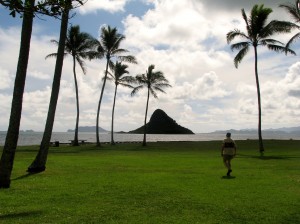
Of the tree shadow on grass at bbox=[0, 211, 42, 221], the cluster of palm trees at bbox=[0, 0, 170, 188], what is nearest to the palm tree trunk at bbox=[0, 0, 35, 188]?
the cluster of palm trees at bbox=[0, 0, 170, 188]

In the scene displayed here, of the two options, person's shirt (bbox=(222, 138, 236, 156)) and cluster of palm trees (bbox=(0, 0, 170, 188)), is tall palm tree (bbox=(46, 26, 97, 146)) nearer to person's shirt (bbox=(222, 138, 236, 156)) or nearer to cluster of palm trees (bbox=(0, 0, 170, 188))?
cluster of palm trees (bbox=(0, 0, 170, 188))

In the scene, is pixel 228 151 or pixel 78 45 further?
pixel 78 45

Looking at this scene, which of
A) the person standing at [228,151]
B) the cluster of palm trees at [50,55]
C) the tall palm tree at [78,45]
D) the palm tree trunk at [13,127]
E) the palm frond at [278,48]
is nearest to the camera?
the cluster of palm trees at [50,55]

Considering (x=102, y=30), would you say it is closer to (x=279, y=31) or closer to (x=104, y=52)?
(x=104, y=52)

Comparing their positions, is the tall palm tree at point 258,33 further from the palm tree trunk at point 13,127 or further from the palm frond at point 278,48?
the palm tree trunk at point 13,127

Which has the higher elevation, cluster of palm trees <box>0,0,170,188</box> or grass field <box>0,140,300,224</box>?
cluster of palm trees <box>0,0,170,188</box>

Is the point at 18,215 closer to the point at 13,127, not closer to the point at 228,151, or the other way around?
the point at 13,127

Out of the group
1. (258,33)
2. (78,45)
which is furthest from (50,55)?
(258,33)

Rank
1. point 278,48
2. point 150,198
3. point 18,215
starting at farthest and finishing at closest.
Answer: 1. point 278,48
2. point 150,198
3. point 18,215

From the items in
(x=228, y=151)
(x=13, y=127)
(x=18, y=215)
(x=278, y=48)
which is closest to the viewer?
(x=18, y=215)

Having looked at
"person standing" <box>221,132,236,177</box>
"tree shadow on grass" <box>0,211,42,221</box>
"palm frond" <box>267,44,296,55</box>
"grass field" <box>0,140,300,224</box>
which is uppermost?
"palm frond" <box>267,44,296,55</box>

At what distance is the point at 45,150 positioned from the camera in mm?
19250

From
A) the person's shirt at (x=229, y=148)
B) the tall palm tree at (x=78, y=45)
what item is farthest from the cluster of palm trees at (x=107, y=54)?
the person's shirt at (x=229, y=148)

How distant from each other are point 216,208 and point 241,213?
2.66 ft
